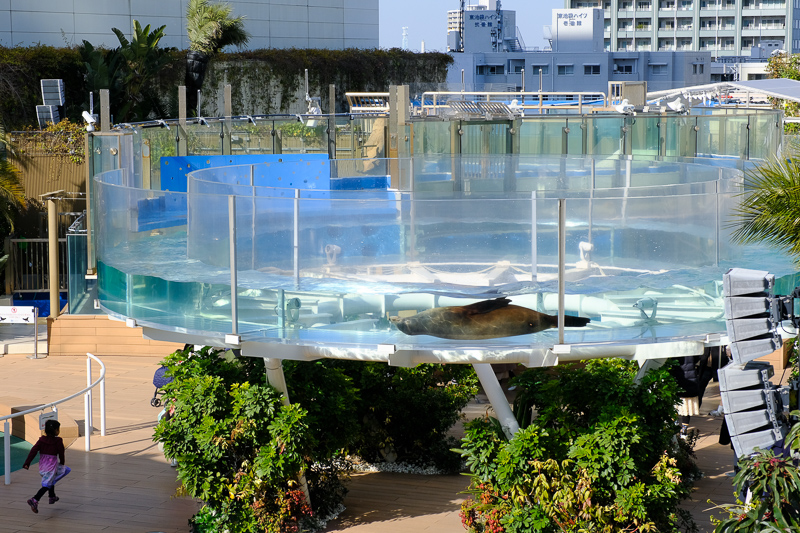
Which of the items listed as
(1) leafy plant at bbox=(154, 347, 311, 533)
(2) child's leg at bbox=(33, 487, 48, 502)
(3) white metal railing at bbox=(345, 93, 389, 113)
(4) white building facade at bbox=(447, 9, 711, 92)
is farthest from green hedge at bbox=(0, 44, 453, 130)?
(4) white building facade at bbox=(447, 9, 711, 92)

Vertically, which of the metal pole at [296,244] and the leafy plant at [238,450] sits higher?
the metal pole at [296,244]

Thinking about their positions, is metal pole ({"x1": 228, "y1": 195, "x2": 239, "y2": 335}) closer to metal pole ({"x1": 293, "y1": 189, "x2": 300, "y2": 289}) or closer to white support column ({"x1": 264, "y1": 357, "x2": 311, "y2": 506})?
metal pole ({"x1": 293, "y1": 189, "x2": 300, "y2": 289})

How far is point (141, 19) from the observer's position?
37.2 meters

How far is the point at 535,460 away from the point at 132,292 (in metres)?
3.98

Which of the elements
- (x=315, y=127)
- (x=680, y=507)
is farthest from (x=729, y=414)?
(x=315, y=127)

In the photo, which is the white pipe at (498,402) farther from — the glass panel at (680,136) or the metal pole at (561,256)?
the glass panel at (680,136)

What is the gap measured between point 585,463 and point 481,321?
1.54 m

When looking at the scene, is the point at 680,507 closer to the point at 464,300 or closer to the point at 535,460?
the point at 535,460

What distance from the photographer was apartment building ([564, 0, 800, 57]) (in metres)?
96.1

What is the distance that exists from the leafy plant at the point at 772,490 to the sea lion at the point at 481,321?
170 cm

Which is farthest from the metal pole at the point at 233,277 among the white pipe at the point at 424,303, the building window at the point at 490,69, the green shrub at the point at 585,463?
the building window at the point at 490,69

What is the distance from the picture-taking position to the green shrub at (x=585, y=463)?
855 centimetres

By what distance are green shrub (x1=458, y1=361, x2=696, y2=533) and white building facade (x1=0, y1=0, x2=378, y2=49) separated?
3036 cm

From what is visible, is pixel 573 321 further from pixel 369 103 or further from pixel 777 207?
pixel 369 103
